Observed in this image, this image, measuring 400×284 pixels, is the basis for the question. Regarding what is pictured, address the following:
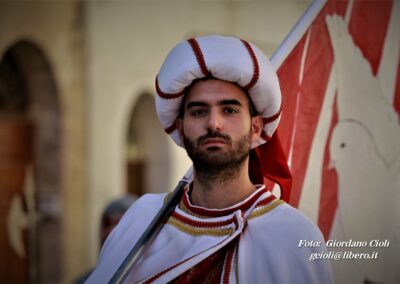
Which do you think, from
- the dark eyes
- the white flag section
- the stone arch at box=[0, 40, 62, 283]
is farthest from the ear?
the stone arch at box=[0, 40, 62, 283]

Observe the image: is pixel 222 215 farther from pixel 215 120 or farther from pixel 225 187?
pixel 215 120

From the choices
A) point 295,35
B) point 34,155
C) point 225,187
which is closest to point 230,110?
point 225,187

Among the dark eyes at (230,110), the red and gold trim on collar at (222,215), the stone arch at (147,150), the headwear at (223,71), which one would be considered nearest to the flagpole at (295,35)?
the headwear at (223,71)

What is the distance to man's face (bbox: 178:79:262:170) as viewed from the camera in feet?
6.45

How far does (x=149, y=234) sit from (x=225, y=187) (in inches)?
12.3

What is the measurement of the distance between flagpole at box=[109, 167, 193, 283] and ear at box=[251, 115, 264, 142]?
0.33 metres

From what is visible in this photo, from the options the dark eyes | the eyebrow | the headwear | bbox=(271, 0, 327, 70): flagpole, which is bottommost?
the dark eyes

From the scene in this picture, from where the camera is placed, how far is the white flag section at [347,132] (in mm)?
2461

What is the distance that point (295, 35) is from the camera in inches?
94.3

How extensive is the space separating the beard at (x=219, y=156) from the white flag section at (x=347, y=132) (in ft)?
1.53

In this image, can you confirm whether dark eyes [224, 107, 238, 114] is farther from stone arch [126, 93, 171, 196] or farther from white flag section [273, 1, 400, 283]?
stone arch [126, 93, 171, 196]

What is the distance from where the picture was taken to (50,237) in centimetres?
587

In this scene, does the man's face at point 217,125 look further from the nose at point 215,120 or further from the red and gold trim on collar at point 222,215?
the red and gold trim on collar at point 222,215

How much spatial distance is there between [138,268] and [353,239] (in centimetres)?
98
